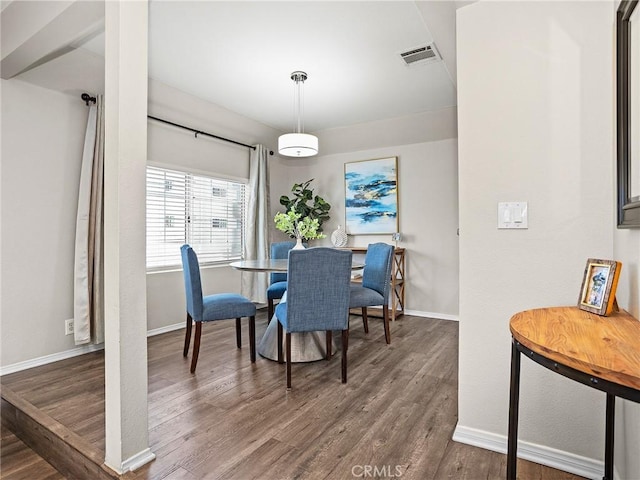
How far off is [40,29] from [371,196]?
3689mm

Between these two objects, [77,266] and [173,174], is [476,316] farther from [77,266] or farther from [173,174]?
[173,174]

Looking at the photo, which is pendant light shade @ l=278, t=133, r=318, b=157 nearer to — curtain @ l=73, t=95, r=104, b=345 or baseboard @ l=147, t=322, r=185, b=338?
curtain @ l=73, t=95, r=104, b=345

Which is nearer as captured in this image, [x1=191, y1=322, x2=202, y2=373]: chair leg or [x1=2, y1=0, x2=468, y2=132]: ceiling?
[x1=2, y1=0, x2=468, y2=132]: ceiling

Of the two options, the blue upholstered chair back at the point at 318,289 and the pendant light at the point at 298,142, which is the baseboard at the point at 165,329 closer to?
the blue upholstered chair back at the point at 318,289

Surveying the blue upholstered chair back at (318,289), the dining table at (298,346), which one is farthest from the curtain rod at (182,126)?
the blue upholstered chair back at (318,289)

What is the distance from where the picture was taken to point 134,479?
1.46 metres

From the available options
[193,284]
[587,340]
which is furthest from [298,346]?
[587,340]

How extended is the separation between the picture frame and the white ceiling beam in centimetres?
256

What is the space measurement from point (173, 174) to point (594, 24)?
3641mm

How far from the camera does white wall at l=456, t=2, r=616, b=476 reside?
151 centimetres

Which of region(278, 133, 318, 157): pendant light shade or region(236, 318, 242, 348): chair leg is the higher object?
region(278, 133, 318, 157): pendant light shade

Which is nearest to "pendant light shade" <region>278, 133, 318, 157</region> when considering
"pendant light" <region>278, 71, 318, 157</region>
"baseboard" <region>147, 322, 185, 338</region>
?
"pendant light" <region>278, 71, 318, 157</region>

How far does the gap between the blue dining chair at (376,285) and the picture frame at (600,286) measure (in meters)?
1.91

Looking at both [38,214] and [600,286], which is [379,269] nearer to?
[600,286]
